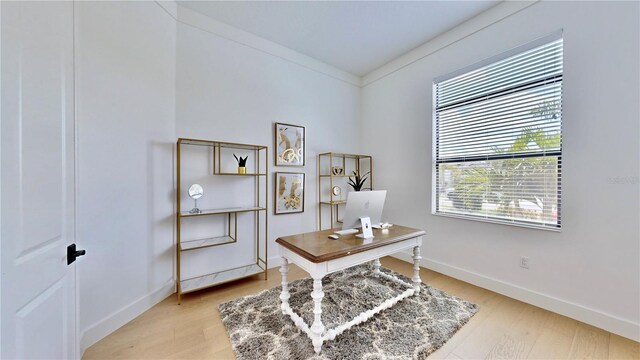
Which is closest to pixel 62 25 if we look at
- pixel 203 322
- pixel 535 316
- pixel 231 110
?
pixel 231 110

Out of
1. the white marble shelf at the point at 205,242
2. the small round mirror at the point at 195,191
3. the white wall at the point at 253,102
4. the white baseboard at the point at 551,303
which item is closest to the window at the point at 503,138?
the white baseboard at the point at 551,303

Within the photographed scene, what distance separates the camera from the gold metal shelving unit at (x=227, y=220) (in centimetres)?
234

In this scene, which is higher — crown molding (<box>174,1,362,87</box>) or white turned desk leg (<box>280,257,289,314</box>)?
crown molding (<box>174,1,362,87</box>)

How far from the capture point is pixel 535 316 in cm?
207

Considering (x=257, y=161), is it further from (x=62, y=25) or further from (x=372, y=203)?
(x=62, y=25)

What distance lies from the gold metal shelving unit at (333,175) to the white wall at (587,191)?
1809 mm

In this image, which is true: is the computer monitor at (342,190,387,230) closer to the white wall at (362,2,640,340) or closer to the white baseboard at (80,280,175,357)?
the white wall at (362,2,640,340)

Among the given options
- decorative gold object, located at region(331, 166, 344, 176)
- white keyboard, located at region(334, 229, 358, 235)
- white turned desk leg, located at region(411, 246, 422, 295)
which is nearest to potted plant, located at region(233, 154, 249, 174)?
white keyboard, located at region(334, 229, 358, 235)

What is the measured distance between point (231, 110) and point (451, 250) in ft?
11.0

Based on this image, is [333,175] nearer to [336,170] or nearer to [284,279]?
[336,170]

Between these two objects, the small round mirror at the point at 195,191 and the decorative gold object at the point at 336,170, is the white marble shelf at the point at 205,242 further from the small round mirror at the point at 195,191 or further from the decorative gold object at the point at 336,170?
the decorative gold object at the point at 336,170

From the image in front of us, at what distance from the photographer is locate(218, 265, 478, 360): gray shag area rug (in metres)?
1.64

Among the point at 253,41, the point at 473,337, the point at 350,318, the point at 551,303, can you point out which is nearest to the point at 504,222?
the point at 551,303

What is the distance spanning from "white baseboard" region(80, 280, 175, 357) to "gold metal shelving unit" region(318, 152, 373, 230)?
7.04 feet
